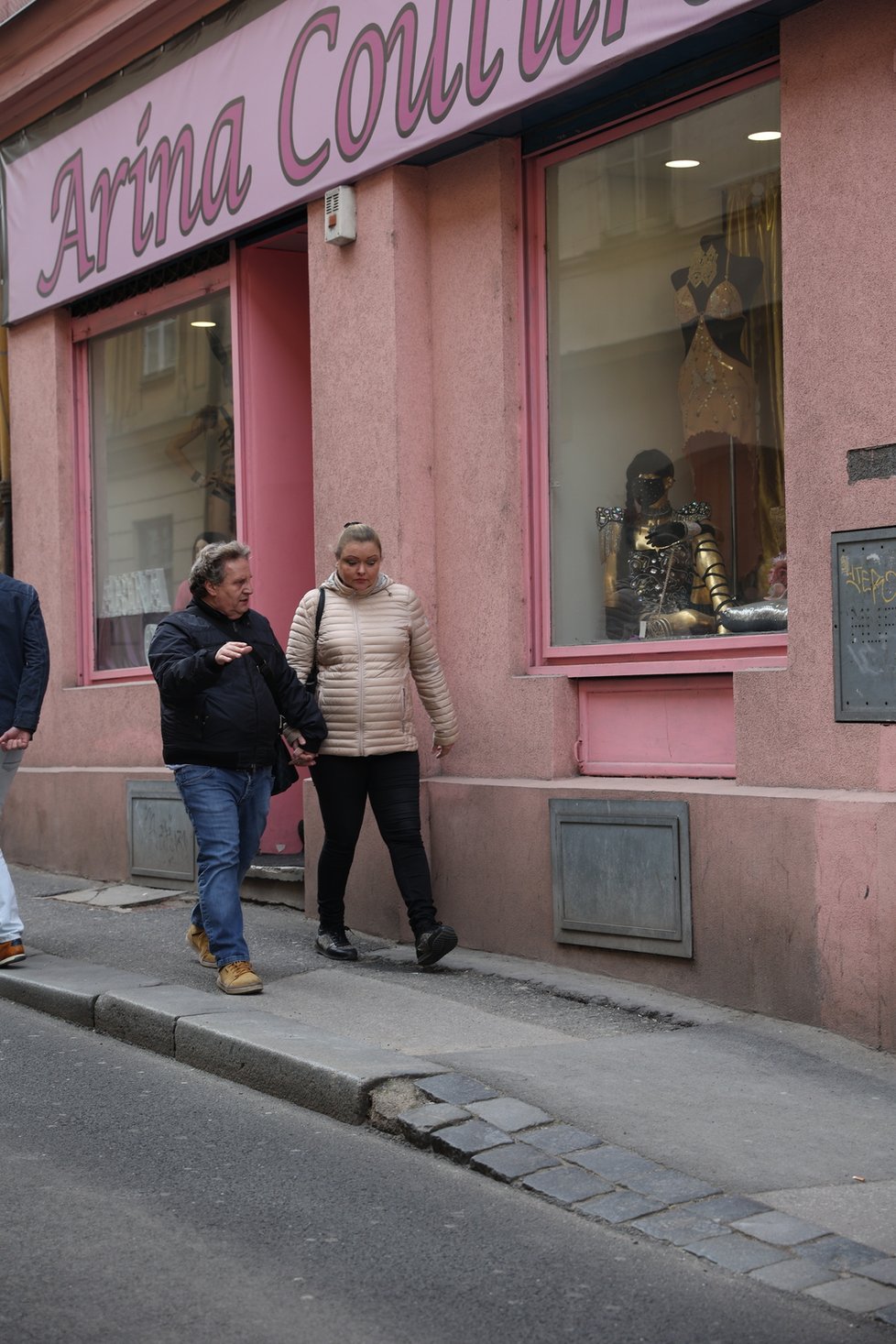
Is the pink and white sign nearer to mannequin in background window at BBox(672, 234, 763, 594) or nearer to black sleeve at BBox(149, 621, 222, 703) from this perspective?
mannequin in background window at BBox(672, 234, 763, 594)

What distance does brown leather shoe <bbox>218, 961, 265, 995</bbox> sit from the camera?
7.12 m

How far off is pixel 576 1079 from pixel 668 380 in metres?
3.64

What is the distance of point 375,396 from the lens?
28.9 ft

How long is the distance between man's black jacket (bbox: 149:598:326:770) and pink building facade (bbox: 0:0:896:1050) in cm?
134

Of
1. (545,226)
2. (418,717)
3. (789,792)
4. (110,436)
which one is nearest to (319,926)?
(418,717)

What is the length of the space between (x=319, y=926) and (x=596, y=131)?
3926mm

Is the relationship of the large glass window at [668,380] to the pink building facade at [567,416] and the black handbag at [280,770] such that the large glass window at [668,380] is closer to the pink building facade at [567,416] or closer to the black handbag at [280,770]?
the pink building facade at [567,416]

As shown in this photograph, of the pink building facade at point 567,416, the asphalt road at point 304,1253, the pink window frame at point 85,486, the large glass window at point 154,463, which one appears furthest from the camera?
the pink window frame at point 85,486

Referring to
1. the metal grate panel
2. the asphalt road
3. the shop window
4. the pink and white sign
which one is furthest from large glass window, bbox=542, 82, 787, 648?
the shop window

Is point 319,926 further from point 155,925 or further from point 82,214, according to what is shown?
point 82,214

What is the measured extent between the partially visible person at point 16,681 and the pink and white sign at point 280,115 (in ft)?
9.19

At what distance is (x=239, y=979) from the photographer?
7.14 metres

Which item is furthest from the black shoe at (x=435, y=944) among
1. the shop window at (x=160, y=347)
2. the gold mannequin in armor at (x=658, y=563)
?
the shop window at (x=160, y=347)

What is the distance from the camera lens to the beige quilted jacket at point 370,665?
309 inches
